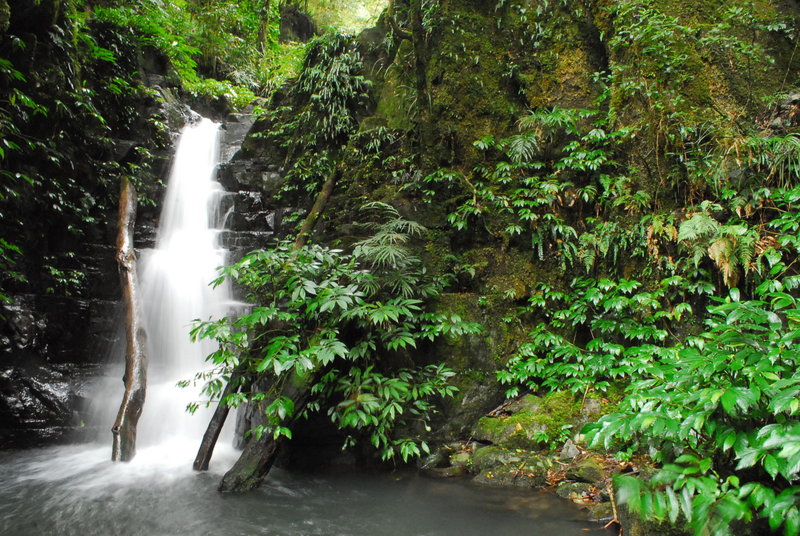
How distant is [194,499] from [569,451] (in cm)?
361

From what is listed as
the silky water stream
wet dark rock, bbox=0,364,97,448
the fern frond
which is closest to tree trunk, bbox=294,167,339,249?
the silky water stream

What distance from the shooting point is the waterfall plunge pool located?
3.29m

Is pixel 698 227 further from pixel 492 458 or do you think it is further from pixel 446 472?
pixel 446 472

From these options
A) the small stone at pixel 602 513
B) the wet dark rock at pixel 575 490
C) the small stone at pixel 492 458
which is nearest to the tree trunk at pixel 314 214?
the small stone at pixel 492 458


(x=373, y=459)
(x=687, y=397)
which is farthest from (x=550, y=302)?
(x=687, y=397)

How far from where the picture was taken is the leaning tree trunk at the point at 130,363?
487cm

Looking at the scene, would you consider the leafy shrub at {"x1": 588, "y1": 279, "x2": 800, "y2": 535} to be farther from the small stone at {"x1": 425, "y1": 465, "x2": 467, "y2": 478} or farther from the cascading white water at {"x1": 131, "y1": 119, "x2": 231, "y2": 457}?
the cascading white water at {"x1": 131, "y1": 119, "x2": 231, "y2": 457}

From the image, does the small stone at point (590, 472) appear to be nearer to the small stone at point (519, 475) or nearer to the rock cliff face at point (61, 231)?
the small stone at point (519, 475)

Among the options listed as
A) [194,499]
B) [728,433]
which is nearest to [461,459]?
[194,499]

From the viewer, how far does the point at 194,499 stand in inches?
152

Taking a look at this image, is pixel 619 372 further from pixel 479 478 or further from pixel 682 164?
pixel 682 164

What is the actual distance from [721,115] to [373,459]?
5.68 metres

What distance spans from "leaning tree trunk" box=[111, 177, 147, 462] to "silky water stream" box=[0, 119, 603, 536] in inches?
10.2

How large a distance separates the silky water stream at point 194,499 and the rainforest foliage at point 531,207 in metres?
0.62
